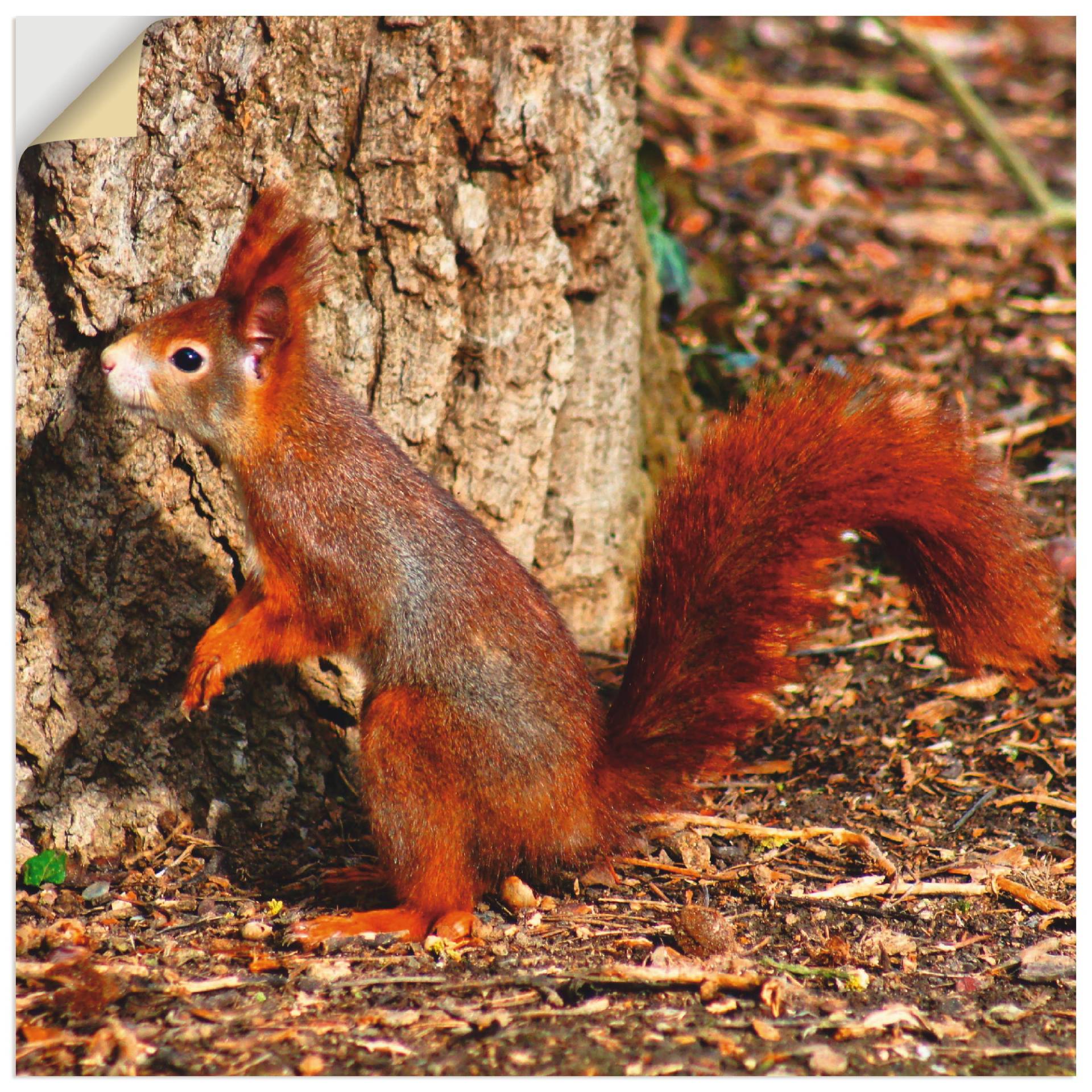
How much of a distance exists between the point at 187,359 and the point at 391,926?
135 cm

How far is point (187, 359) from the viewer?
2.77 metres

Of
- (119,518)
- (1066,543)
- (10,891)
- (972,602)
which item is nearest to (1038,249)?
(1066,543)

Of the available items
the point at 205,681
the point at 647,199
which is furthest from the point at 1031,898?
the point at 647,199

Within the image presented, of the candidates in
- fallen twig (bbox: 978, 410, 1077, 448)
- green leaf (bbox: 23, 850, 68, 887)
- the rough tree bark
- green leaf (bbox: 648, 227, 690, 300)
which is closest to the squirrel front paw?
the rough tree bark

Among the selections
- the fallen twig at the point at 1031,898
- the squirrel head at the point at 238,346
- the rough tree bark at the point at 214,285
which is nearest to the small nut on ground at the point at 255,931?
the rough tree bark at the point at 214,285

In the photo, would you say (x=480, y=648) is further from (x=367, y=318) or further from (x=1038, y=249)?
(x=1038, y=249)

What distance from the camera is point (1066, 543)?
399 centimetres

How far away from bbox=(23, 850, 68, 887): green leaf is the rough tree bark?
7cm

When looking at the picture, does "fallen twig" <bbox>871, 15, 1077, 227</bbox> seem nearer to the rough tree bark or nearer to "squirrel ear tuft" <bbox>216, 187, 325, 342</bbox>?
the rough tree bark

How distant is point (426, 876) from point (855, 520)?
4.03ft

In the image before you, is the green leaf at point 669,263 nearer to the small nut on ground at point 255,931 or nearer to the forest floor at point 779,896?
the forest floor at point 779,896

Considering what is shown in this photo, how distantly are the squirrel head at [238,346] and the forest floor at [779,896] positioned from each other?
3.61 feet

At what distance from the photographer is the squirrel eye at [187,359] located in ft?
9.06

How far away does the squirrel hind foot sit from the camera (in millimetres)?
2752
